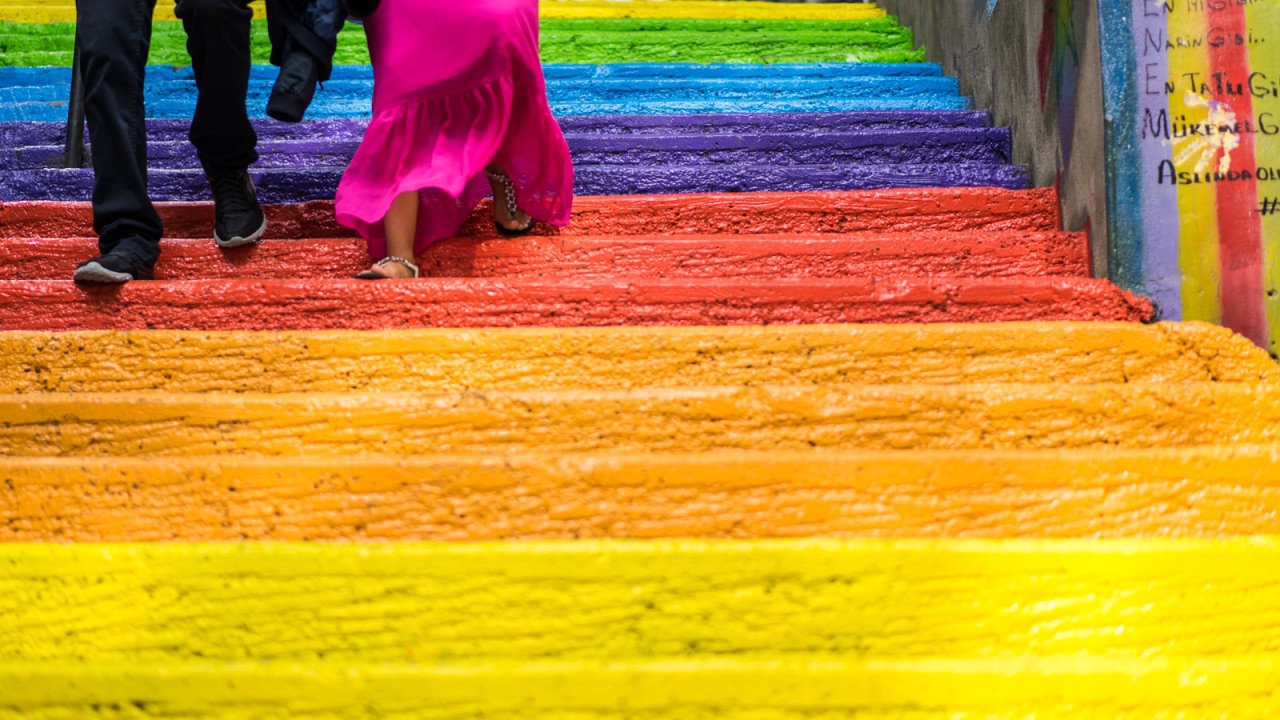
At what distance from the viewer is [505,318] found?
76.9 inches

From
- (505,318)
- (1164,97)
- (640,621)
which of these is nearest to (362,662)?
(640,621)

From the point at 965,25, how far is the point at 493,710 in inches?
138

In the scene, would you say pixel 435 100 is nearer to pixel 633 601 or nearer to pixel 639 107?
pixel 633 601

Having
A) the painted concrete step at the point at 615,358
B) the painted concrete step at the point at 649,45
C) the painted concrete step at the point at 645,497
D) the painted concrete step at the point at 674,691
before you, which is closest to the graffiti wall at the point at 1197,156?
the painted concrete step at the point at 615,358

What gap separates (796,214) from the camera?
2471 mm

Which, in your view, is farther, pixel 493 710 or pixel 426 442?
pixel 426 442

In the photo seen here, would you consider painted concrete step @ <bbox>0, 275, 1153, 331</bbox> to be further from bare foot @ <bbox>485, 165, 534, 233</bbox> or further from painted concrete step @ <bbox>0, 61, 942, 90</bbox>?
painted concrete step @ <bbox>0, 61, 942, 90</bbox>

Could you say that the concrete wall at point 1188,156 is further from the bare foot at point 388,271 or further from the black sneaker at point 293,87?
the black sneaker at point 293,87

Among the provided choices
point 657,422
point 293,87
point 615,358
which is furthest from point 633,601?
point 293,87

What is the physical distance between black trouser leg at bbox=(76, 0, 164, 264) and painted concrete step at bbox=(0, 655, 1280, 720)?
3.89ft

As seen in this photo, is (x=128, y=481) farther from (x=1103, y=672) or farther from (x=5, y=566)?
(x=1103, y=672)

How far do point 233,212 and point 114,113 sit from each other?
0.33 metres

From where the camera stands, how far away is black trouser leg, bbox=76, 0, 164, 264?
2.12 meters

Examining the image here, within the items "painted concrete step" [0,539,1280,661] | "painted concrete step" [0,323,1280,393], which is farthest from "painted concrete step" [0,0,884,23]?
"painted concrete step" [0,539,1280,661]
